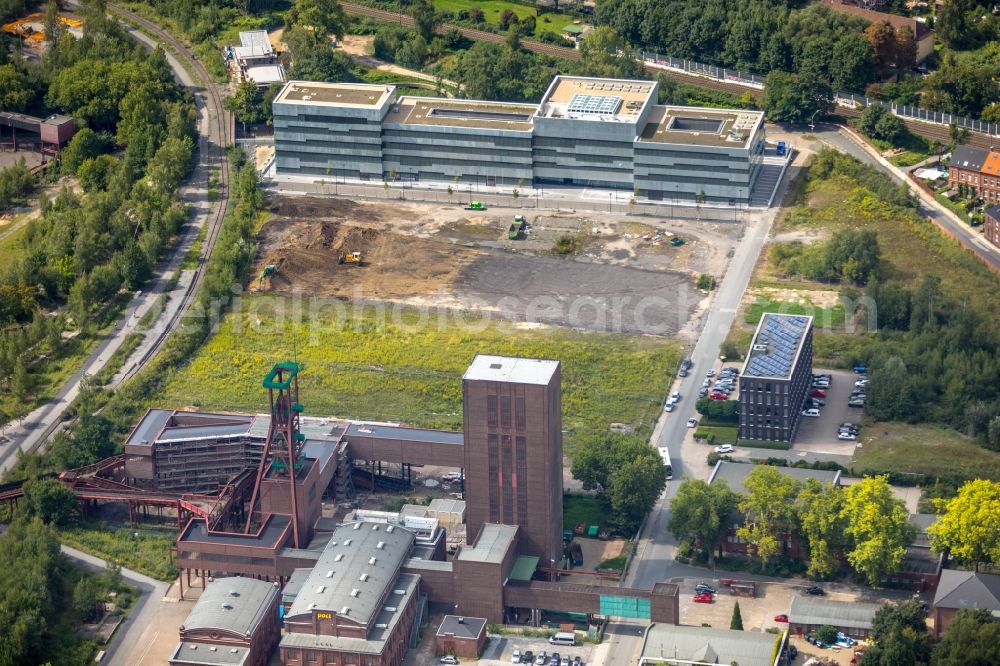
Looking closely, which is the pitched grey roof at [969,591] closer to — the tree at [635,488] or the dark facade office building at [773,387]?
the tree at [635,488]

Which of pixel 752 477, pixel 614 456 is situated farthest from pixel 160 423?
pixel 752 477

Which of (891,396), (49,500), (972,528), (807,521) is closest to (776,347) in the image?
(891,396)

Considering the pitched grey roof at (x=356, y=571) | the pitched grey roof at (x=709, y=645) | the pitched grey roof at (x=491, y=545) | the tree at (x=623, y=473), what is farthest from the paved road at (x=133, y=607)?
the pitched grey roof at (x=709, y=645)

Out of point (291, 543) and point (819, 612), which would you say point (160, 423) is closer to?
point (291, 543)

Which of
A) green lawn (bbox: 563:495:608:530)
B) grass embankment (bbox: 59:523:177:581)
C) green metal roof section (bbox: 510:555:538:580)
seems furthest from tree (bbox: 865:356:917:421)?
grass embankment (bbox: 59:523:177:581)

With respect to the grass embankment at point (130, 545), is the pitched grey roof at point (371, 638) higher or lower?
higher
